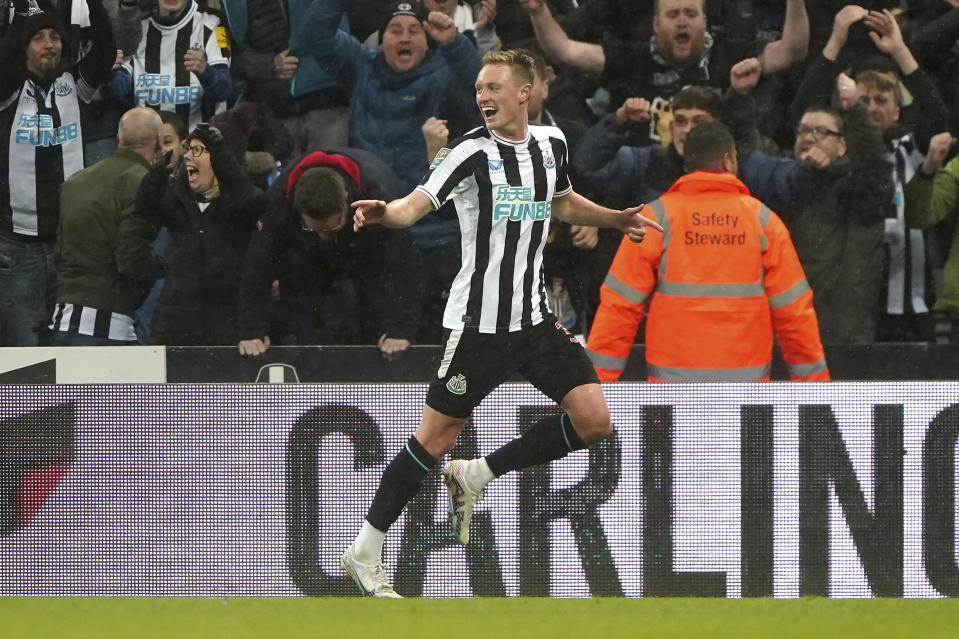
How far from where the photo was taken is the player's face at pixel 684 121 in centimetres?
568

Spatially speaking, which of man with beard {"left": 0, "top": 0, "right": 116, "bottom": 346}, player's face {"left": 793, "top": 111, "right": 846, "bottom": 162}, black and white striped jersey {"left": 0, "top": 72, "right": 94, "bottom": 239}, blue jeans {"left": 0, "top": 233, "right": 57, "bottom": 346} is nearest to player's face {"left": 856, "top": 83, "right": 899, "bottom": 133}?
player's face {"left": 793, "top": 111, "right": 846, "bottom": 162}

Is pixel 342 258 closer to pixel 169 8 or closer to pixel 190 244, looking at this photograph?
pixel 190 244

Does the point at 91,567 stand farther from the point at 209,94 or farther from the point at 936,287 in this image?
the point at 936,287

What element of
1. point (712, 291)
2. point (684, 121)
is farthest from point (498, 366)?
point (684, 121)

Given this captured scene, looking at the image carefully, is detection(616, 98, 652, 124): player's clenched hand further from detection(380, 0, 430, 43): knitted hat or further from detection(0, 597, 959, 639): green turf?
detection(0, 597, 959, 639): green turf

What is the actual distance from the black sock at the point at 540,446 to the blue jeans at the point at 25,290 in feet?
9.05

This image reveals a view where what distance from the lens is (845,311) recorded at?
5.90 metres

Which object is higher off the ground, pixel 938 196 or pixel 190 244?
pixel 938 196

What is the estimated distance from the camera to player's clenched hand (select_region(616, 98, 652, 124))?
19.3 feet

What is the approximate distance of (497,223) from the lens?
4.18 m

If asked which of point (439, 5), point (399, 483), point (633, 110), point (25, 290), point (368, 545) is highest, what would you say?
point (439, 5)

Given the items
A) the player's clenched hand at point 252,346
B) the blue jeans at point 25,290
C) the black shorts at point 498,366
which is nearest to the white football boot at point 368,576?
the black shorts at point 498,366

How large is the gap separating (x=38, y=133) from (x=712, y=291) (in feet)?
10.8

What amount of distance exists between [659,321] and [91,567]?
240cm
